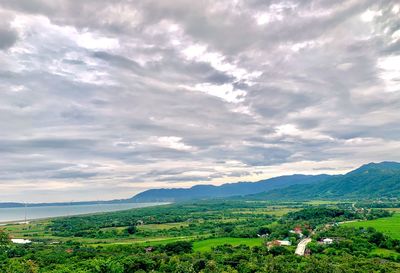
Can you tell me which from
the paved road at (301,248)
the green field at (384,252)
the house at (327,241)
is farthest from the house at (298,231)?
the green field at (384,252)

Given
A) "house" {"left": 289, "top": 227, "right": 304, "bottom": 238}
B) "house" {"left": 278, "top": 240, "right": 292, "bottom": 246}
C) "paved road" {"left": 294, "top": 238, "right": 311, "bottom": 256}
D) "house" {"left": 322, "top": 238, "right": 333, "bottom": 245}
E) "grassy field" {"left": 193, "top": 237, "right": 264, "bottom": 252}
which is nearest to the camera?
"paved road" {"left": 294, "top": 238, "right": 311, "bottom": 256}

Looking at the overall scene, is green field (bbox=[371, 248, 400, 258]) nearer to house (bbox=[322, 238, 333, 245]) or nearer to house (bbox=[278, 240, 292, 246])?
house (bbox=[322, 238, 333, 245])

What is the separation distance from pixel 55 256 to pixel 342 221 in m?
82.2

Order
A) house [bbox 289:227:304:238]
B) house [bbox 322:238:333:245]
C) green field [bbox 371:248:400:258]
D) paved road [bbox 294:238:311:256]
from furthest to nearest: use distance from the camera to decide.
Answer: house [bbox 289:227:304:238] → house [bbox 322:238:333:245] → paved road [bbox 294:238:311:256] → green field [bbox 371:248:400:258]

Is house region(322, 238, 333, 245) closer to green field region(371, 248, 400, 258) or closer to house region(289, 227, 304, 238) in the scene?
green field region(371, 248, 400, 258)

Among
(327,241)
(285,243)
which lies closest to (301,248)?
(285,243)

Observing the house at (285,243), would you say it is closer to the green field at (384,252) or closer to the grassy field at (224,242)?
the grassy field at (224,242)

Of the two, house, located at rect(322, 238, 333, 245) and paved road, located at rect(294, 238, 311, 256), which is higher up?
house, located at rect(322, 238, 333, 245)

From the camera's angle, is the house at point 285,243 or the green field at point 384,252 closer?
the green field at point 384,252

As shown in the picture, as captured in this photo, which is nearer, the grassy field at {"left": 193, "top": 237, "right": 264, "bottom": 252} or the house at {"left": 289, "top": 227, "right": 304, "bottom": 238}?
the grassy field at {"left": 193, "top": 237, "right": 264, "bottom": 252}

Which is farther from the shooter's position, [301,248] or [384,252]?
[301,248]

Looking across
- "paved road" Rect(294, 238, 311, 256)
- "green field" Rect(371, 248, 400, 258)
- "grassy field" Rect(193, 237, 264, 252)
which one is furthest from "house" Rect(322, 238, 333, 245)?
"grassy field" Rect(193, 237, 264, 252)

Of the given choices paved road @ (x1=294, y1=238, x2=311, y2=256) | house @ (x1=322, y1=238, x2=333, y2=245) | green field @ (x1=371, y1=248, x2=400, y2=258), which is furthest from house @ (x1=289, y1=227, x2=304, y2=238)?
green field @ (x1=371, y1=248, x2=400, y2=258)

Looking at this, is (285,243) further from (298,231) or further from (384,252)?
(384,252)
